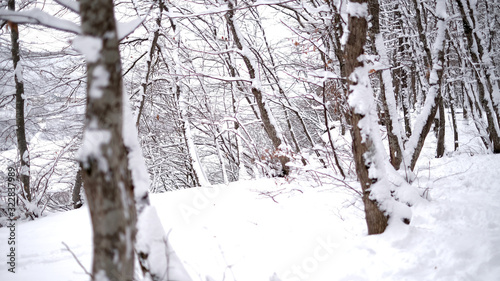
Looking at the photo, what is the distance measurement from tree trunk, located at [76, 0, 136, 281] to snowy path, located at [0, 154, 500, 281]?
94cm

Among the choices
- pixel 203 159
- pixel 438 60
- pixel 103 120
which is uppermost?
pixel 438 60

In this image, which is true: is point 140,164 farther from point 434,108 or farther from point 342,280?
point 434,108

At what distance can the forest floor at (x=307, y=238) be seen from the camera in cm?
214

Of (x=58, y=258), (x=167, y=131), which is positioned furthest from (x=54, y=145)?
(x=58, y=258)

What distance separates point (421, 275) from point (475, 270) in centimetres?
34

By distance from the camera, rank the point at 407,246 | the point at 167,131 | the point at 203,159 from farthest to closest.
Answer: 1. the point at 203,159
2. the point at 167,131
3. the point at 407,246

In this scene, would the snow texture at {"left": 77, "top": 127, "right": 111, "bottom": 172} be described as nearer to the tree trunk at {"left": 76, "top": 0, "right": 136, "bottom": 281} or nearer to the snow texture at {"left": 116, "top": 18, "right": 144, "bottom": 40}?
the tree trunk at {"left": 76, "top": 0, "right": 136, "bottom": 281}

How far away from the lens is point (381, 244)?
2398mm

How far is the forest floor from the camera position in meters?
2.14

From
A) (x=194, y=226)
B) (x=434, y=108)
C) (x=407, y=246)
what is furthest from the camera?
(x=434, y=108)

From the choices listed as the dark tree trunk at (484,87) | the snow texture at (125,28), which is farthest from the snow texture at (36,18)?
the dark tree trunk at (484,87)

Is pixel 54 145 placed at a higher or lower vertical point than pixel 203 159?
higher

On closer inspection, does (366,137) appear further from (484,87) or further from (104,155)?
(484,87)

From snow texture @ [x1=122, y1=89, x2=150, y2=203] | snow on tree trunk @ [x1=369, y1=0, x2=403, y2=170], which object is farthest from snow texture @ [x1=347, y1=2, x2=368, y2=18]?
snow texture @ [x1=122, y1=89, x2=150, y2=203]
